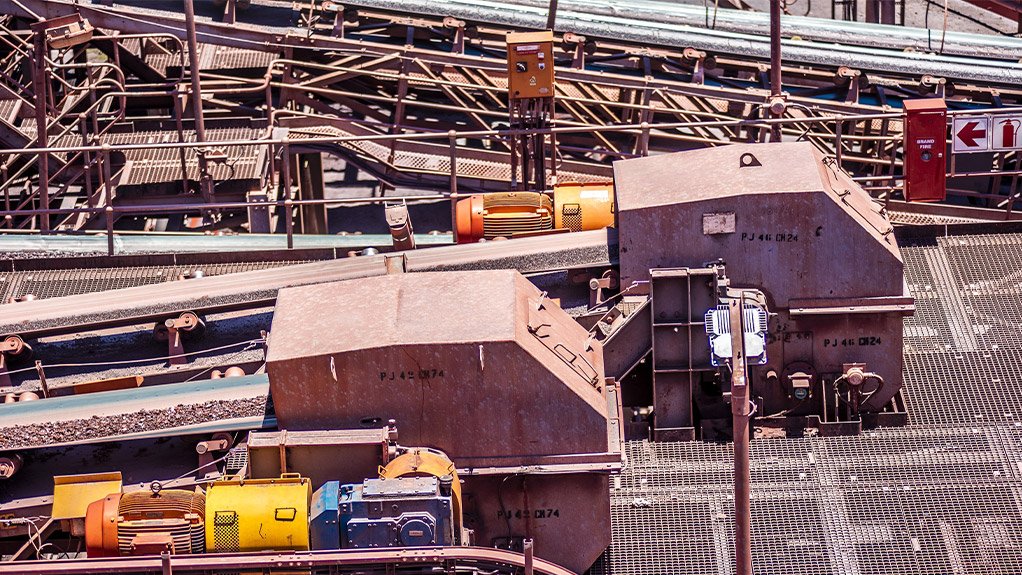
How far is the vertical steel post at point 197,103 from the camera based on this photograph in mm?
21688

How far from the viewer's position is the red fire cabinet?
→ 1878 cm

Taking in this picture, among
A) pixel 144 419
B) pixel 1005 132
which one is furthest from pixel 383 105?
pixel 144 419

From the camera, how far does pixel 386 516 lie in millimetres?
13031

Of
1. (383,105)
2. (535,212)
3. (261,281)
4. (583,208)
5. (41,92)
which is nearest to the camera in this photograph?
(261,281)

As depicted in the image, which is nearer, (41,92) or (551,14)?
(41,92)

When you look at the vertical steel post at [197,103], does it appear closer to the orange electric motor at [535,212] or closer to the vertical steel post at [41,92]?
the vertical steel post at [41,92]

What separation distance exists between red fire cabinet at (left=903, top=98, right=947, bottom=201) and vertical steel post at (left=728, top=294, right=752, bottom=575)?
23.7 feet

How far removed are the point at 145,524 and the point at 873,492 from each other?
6.22 m

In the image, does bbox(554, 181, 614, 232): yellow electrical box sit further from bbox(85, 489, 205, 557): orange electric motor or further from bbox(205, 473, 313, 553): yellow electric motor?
bbox(85, 489, 205, 557): orange electric motor

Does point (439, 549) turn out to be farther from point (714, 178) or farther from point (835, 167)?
point (835, 167)

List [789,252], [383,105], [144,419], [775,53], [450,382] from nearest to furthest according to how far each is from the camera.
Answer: [450,382]
[144,419]
[789,252]
[775,53]
[383,105]

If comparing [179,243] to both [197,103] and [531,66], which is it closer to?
[197,103]

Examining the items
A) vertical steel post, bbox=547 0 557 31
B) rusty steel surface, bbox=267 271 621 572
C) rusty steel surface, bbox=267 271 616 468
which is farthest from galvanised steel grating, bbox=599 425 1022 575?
vertical steel post, bbox=547 0 557 31

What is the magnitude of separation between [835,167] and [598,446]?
4600 mm
